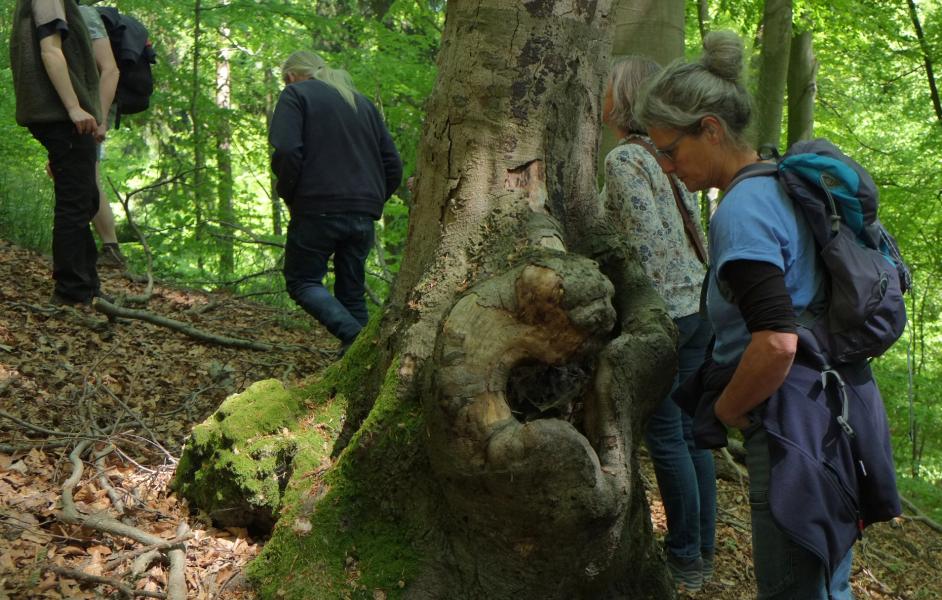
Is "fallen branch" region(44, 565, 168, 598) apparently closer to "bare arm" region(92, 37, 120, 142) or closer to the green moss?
the green moss

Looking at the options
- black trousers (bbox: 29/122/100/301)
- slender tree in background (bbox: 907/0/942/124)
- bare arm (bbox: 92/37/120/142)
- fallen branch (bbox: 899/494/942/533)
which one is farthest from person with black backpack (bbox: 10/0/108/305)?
slender tree in background (bbox: 907/0/942/124)

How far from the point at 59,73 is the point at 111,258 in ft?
8.34

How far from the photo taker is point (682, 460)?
11.3 ft

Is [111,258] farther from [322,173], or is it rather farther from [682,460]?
[682,460]

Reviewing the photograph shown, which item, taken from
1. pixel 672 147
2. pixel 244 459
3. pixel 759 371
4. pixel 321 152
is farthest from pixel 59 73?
pixel 759 371

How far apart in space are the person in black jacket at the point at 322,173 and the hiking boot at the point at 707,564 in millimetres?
2532

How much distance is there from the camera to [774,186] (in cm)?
224

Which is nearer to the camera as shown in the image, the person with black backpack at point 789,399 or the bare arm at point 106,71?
the person with black backpack at point 789,399

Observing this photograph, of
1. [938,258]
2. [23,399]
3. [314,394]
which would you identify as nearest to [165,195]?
[23,399]

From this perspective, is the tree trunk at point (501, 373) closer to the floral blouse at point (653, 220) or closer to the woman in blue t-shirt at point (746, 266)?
the floral blouse at point (653, 220)

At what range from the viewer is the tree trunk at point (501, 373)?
8.17 ft

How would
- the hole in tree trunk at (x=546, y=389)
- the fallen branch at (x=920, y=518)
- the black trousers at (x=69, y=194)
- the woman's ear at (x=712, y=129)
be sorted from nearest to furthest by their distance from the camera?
the woman's ear at (x=712, y=129), the hole in tree trunk at (x=546, y=389), the black trousers at (x=69, y=194), the fallen branch at (x=920, y=518)

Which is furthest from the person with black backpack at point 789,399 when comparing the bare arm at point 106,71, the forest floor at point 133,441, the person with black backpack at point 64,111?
the bare arm at point 106,71

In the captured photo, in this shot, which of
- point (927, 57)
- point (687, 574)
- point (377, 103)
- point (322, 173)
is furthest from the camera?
point (927, 57)
